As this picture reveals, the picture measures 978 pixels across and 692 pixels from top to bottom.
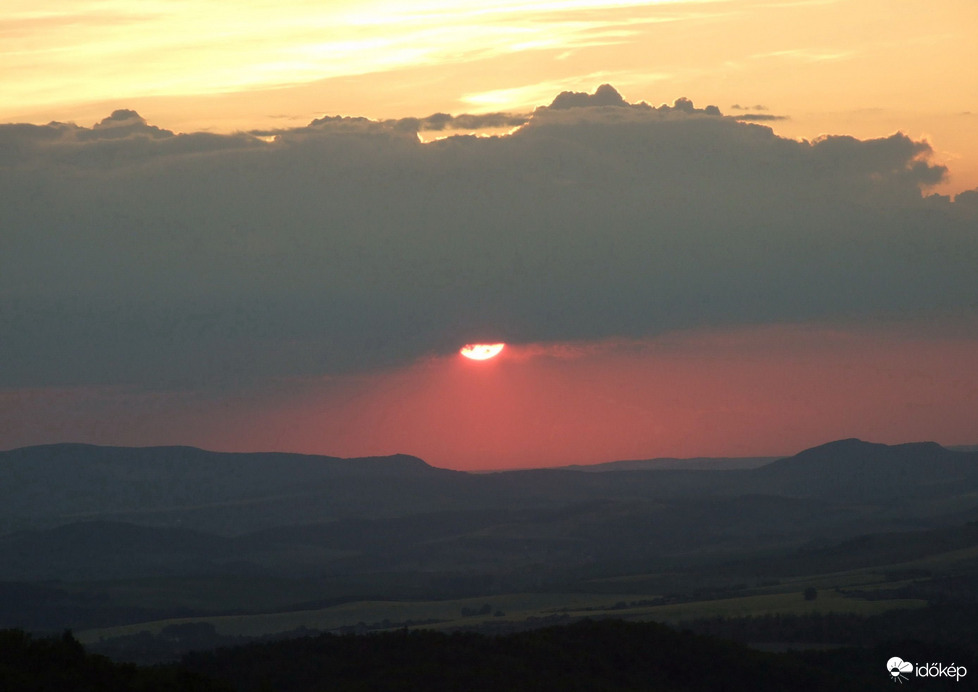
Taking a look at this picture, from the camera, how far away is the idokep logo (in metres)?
104

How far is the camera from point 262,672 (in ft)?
277

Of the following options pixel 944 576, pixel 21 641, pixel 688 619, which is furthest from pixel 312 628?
pixel 21 641

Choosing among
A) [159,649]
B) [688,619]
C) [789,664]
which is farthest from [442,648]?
[159,649]

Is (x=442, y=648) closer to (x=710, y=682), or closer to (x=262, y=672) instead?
(x=262, y=672)

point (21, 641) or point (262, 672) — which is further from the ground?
point (21, 641)

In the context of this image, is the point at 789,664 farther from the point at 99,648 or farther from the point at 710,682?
the point at 99,648

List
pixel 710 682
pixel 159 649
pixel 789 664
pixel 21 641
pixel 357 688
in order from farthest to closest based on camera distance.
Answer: pixel 159 649, pixel 789 664, pixel 710 682, pixel 357 688, pixel 21 641

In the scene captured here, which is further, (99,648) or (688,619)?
(99,648)

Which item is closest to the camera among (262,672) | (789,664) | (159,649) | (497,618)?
(262,672)

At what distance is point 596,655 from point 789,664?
52.7 ft

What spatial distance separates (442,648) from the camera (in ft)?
294

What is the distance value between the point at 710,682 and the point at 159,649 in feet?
351

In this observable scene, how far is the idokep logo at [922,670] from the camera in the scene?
10388cm

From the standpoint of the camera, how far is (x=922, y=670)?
106312 mm
